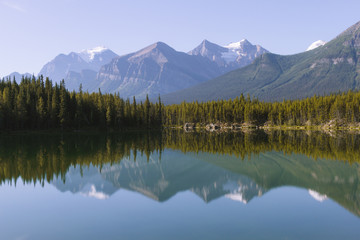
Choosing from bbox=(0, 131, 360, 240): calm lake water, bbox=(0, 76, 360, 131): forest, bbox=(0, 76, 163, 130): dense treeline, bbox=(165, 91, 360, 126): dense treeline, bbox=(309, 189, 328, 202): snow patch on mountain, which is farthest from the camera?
bbox=(165, 91, 360, 126): dense treeline

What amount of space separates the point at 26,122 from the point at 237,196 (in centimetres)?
10534

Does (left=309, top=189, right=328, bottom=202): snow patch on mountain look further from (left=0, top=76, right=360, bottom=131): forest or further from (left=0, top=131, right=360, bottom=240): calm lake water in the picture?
(left=0, top=76, right=360, bottom=131): forest

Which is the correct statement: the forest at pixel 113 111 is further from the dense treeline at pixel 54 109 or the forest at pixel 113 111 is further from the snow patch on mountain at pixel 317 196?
the snow patch on mountain at pixel 317 196

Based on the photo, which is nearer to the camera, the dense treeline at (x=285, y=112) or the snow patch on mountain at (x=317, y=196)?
the snow patch on mountain at (x=317, y=196)

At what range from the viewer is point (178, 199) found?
80.3ft

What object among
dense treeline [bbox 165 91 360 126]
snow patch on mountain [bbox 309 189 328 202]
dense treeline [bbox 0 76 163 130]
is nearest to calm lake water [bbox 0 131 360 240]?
snow patch on mountain [bbox 309 189 328 202]

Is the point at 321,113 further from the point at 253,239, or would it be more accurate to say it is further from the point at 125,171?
the point at 253,239

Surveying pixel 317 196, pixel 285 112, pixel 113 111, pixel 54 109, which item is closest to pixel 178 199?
pixel 317 196

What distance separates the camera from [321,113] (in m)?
157

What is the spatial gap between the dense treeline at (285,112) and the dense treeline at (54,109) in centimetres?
5572

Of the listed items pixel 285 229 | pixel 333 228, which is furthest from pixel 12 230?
pixel 333 228

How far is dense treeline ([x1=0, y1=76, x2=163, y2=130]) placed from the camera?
106062 millimetres

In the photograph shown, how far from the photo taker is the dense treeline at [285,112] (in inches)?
5846

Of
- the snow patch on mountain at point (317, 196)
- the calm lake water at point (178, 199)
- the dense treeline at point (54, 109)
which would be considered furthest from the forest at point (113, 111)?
the snow patch on mountain at point (317, 196)
